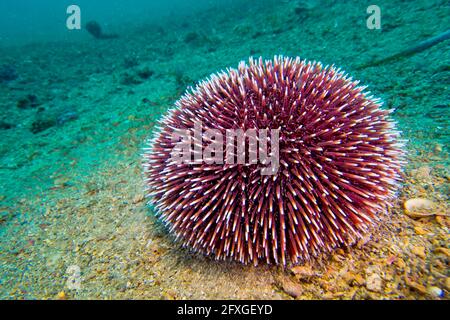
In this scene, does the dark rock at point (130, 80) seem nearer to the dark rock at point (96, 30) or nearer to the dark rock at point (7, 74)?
the dark rock at point (7, 74)

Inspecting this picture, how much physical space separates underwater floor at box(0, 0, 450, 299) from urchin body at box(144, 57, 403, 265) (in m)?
0.31

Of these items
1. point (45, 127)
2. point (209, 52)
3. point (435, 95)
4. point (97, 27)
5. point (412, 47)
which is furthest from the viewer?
point (97, 27)

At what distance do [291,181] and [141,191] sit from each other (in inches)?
118

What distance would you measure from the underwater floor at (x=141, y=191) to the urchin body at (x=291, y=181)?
0.31 meters

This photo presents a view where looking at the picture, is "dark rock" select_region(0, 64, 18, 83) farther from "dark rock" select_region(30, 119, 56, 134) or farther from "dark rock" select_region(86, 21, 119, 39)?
"dark rock" select_region(86, 21, 119, 39)

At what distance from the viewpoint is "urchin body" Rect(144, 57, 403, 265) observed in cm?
249

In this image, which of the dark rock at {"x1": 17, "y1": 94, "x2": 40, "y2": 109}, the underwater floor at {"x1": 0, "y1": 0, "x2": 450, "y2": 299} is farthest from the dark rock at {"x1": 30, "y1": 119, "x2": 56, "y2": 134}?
the dark rock at {"x1": 17, "y1": 94, "x2": 40, "y2": 109}

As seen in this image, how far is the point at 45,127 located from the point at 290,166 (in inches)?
342

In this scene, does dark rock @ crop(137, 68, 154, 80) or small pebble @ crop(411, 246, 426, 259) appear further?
dark rock @ crop(137, 68, 154, 80)

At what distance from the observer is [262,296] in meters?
2.61

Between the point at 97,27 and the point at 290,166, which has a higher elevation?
the point at 97,27
